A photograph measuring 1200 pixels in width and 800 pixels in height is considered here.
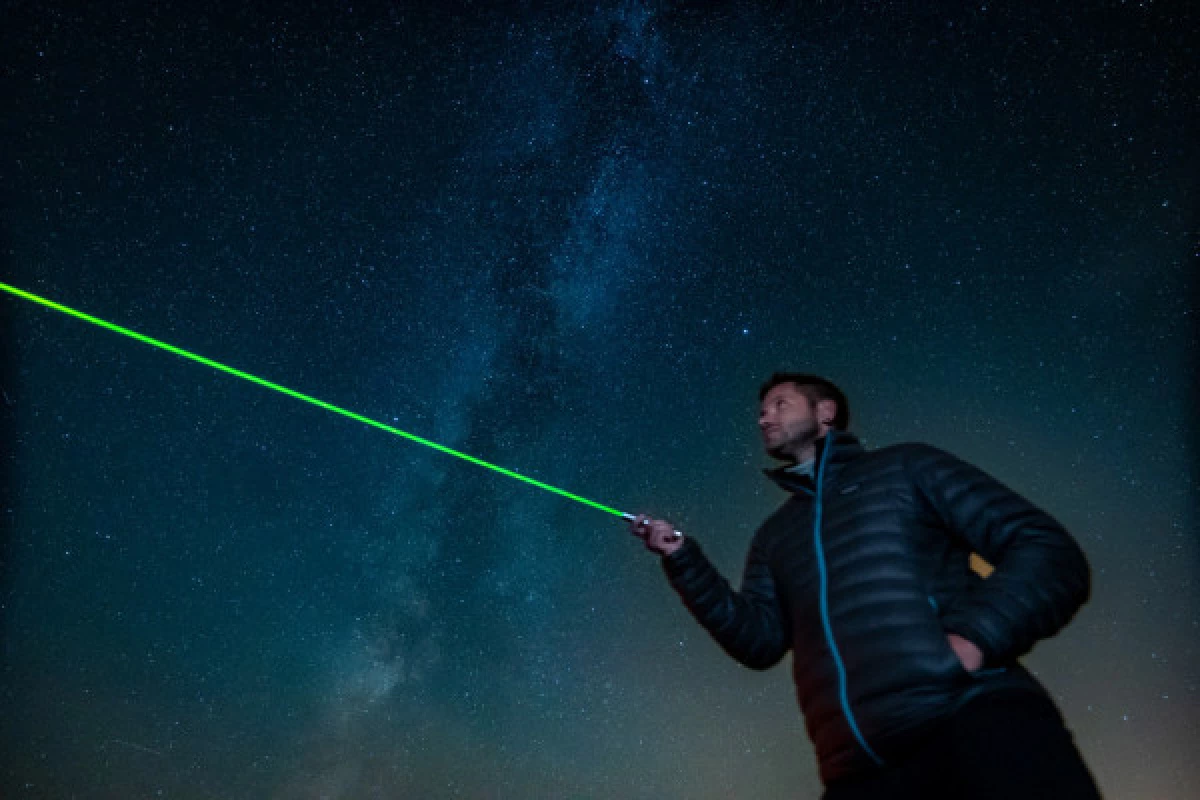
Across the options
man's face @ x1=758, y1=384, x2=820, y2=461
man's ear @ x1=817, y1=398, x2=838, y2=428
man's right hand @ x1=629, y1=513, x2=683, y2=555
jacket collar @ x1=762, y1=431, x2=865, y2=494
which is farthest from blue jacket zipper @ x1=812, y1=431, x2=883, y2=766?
man's right hand @ x1=629, y1=513, x2=683, y2=555

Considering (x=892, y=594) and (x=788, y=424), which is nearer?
(x=892, y=594)

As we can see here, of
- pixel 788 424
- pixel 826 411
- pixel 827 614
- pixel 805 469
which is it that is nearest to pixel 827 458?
pixel 805 469

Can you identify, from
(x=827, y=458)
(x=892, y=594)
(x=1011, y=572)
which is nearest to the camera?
(x=1011, y=572)

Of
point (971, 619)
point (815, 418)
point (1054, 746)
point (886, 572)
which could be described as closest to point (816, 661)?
point (886, 572)

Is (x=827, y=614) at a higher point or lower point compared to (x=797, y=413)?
lower

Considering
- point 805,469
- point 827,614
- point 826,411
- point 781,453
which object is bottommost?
point 827,614

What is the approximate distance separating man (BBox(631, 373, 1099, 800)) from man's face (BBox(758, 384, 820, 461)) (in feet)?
0.90

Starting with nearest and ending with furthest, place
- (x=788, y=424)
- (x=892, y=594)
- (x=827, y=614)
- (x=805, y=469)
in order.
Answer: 1. (x=892, y=594)
2. (x=827, y=614)
3. (x=805, y=469)
4. (x=788, y=424)

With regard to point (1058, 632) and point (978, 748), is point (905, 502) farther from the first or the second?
point (978, 748)

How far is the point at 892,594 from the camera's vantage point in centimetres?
263

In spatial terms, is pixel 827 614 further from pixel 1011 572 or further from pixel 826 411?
pixel 826 411

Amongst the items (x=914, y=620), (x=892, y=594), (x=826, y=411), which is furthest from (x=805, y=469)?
(x=914, y=620)

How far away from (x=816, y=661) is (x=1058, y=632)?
2.54 ft

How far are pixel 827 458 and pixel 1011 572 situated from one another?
0.95 metres
